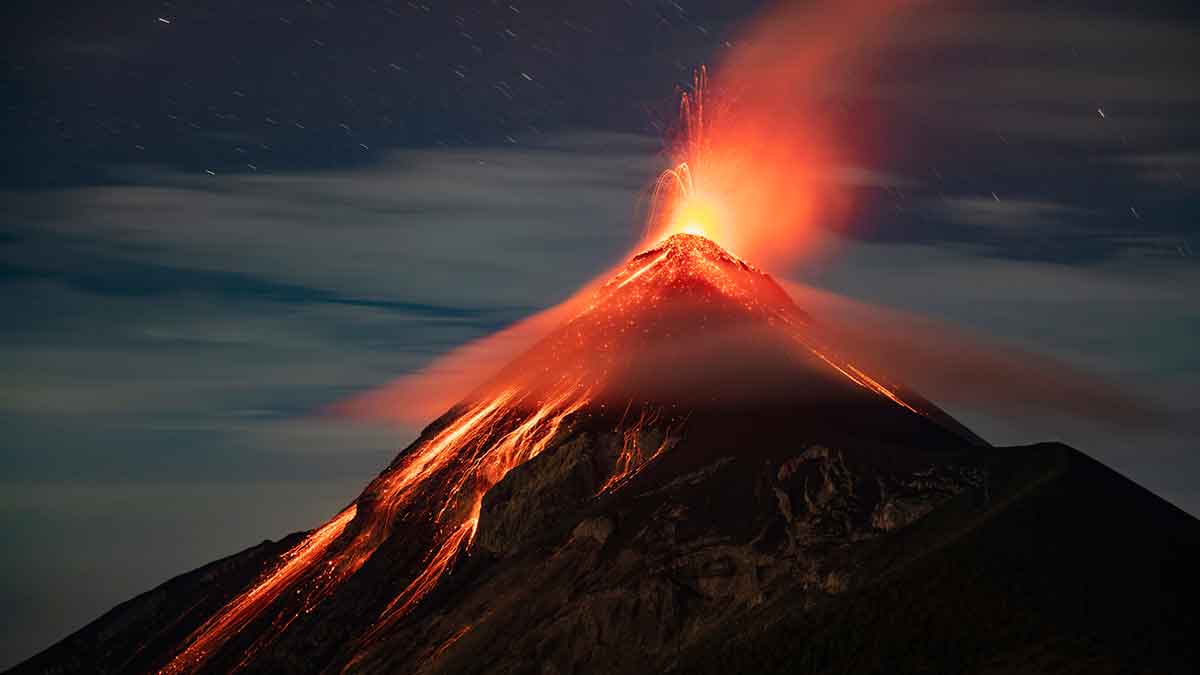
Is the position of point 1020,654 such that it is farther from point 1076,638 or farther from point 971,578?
point 971,578

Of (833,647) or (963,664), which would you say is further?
(833,647)

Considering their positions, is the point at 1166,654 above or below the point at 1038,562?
below

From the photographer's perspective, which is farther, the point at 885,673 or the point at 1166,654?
the point at 885,673

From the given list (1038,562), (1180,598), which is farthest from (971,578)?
(1180,598)

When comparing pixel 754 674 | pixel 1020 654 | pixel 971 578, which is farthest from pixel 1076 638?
pixel 754 674

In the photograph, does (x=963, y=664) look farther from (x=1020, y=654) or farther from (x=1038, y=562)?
(x=1038, y=562)

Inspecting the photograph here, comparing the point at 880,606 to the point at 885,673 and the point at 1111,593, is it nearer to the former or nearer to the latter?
the point at 885,673

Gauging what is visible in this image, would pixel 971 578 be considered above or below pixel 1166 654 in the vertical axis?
above
